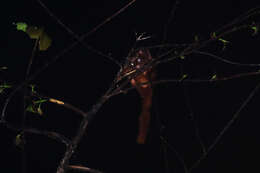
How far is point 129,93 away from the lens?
1401mm

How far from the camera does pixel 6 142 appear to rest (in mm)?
1354

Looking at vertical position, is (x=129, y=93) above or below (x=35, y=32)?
below

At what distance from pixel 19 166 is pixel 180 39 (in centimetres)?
91

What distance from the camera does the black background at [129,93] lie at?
128 centimetres

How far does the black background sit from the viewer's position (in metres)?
1.28

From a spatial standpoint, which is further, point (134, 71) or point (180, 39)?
point (180, 39)

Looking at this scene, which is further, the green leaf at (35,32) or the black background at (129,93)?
the black background at (129,93)

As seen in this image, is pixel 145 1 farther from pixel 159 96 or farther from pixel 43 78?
pixel 43 78

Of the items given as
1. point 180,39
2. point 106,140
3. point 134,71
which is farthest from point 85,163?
point 180,39

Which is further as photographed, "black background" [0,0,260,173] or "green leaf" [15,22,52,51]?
"black background" [0,0,260,173]

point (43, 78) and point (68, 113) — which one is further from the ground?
point (43, 78)

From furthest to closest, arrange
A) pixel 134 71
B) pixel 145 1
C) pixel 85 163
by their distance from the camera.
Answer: pixel 85 163, pixel 145 1, pixel 134 71

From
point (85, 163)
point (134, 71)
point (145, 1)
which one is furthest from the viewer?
point (85, 163)

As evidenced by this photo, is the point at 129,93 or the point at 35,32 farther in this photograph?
the point at 129,93
